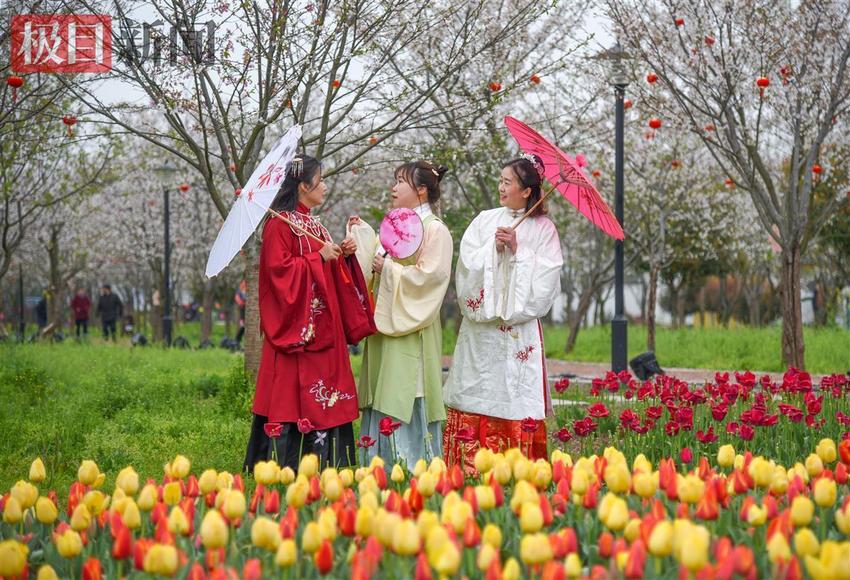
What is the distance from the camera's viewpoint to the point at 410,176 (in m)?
5.77

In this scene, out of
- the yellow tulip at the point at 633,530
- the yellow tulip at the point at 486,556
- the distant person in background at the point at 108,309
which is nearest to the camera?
the yellow tulip at the point at 486,556

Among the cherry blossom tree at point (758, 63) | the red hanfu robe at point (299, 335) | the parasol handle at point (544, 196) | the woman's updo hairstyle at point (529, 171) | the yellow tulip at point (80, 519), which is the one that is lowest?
the yellow tulip at point (80, 519)

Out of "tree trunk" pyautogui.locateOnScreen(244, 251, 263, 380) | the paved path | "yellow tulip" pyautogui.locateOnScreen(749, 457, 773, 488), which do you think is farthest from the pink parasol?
the paved path

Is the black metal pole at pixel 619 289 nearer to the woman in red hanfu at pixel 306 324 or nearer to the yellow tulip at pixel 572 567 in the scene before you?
the woman in red hanfu at pixel 306 324

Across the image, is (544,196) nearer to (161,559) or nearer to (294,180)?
(294,180)

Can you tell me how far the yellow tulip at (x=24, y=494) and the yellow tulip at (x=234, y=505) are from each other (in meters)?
0.73

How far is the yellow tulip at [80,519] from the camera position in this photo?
2.94 metres

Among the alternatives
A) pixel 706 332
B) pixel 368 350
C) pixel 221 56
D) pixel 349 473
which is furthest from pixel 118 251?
pixel 349 473

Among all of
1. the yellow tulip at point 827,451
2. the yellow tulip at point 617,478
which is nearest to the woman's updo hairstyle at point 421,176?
the yellow tulip at point 827,451

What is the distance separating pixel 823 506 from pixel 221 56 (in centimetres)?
599

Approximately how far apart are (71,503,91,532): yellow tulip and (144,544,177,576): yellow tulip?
1.83ft

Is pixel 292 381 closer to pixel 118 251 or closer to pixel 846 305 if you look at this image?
pixel 846 305

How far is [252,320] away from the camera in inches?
346

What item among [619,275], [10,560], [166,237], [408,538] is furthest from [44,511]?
[166,237]
